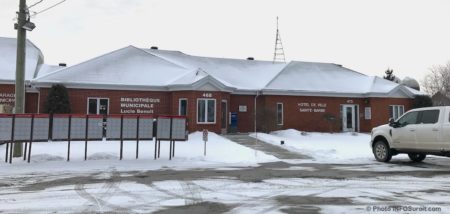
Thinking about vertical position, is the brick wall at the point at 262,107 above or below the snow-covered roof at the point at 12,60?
below

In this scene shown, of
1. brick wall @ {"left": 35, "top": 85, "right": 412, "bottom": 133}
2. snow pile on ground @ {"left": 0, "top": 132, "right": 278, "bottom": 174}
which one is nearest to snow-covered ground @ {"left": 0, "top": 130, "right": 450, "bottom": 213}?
snow pile on ground @ {"left": 0, "top": 132, "right": 278, "bottom": 174}

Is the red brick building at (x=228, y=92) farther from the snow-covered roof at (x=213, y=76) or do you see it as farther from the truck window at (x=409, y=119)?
the truck window at (x=409, y=119)

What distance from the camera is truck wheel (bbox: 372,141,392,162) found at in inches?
641

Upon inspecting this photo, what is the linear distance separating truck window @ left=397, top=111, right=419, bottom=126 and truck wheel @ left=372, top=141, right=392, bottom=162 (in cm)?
107

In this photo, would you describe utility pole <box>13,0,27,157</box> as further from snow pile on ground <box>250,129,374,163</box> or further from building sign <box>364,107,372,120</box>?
building sign <box>364,107,372,120</box>

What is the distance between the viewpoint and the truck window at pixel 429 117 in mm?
14789

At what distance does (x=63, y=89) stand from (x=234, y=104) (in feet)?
37.4

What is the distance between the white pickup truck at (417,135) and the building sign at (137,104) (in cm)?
1550

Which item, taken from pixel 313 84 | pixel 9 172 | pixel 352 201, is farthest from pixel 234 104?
pixel 352 201

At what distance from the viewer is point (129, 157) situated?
1723 centimetres

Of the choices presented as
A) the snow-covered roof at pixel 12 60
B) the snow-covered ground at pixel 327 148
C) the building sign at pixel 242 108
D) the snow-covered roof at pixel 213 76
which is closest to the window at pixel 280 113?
the snow-covered roof at pixel 213 76

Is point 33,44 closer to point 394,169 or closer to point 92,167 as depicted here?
point 92,167

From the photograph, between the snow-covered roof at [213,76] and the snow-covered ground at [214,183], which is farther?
the snow-covered roof at [213,76]

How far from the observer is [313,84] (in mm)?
32875
